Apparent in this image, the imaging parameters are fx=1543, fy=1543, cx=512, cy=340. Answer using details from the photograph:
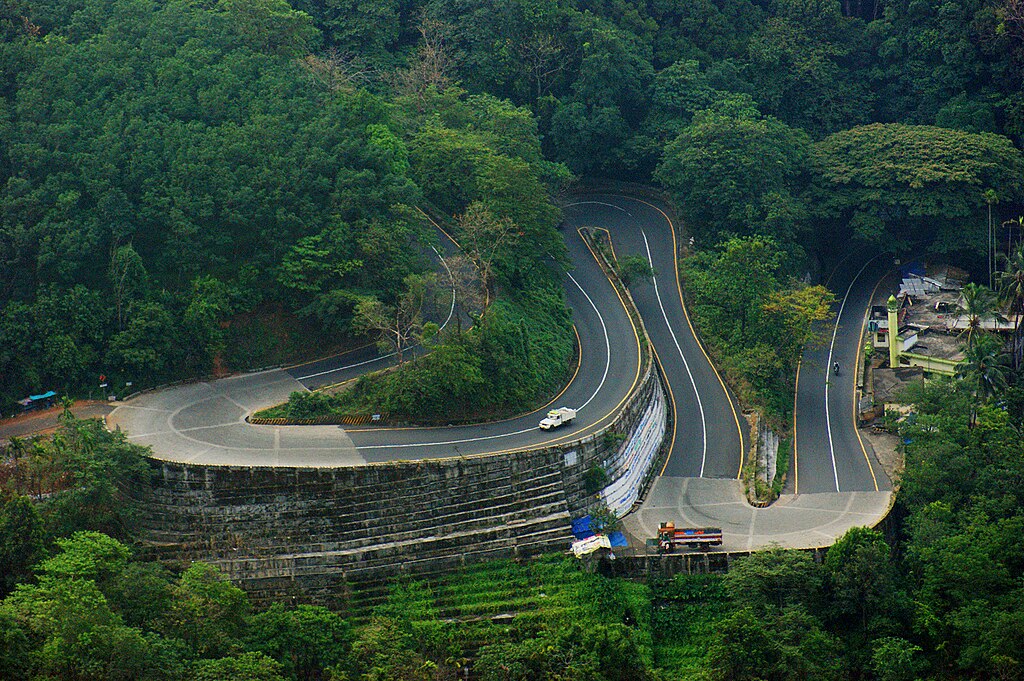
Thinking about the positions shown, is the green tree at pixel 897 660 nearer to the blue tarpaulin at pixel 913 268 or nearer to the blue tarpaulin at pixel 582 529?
the blue tarpaulin at pixel 582 529

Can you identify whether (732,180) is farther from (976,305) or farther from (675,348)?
(976,305)

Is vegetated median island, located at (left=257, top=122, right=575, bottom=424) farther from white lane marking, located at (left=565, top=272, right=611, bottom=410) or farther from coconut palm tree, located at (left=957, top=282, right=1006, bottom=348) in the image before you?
coconut palm tree, located at (left=957, top=282, right=1006, bottom=348)

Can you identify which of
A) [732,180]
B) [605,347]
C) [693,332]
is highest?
[732,180]

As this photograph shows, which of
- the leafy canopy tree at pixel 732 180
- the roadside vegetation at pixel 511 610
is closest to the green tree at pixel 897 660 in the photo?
the roadside vegetation at pixel 511 610

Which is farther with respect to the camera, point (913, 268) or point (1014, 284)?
point (913, 268)

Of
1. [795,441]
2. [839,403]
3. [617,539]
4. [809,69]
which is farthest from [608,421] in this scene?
[809,69]

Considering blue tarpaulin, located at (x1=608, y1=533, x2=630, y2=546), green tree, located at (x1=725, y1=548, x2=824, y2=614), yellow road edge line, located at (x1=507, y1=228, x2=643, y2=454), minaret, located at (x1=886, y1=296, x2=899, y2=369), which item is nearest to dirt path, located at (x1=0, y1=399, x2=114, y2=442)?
yellow road edge line, located at (x1=507, y1=228, x2=643, y2=454)
